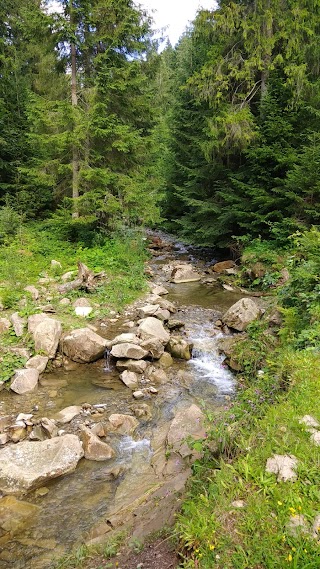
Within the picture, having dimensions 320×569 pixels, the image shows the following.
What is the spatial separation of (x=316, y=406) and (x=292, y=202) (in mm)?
10426

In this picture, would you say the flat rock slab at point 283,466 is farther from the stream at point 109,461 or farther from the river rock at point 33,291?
the river rock at point 33,291

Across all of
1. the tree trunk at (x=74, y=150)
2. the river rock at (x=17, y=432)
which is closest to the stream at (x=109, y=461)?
the river rock at (x=17, y=432)

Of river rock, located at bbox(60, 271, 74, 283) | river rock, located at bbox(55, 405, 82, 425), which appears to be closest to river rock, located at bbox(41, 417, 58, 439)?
river rock, located at bbox(55, 405, 82, 425)

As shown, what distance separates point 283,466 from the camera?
9.41 ft

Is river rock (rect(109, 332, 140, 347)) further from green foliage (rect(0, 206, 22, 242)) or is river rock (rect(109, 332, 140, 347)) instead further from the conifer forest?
green foliage (rect(0, 206, 22, 242))

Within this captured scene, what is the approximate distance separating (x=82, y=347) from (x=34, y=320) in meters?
1.36

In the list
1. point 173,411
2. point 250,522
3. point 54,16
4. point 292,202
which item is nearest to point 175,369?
point 173,411

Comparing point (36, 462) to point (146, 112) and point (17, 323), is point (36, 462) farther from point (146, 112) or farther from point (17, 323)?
point (146, 112)

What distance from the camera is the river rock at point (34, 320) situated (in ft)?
24.9

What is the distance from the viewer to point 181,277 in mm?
13633

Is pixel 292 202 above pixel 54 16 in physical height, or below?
below

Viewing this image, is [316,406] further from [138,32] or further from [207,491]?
[138,32]

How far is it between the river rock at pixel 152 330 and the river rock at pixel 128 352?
572 millimetres

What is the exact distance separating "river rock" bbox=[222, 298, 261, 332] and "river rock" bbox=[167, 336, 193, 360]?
158cm
